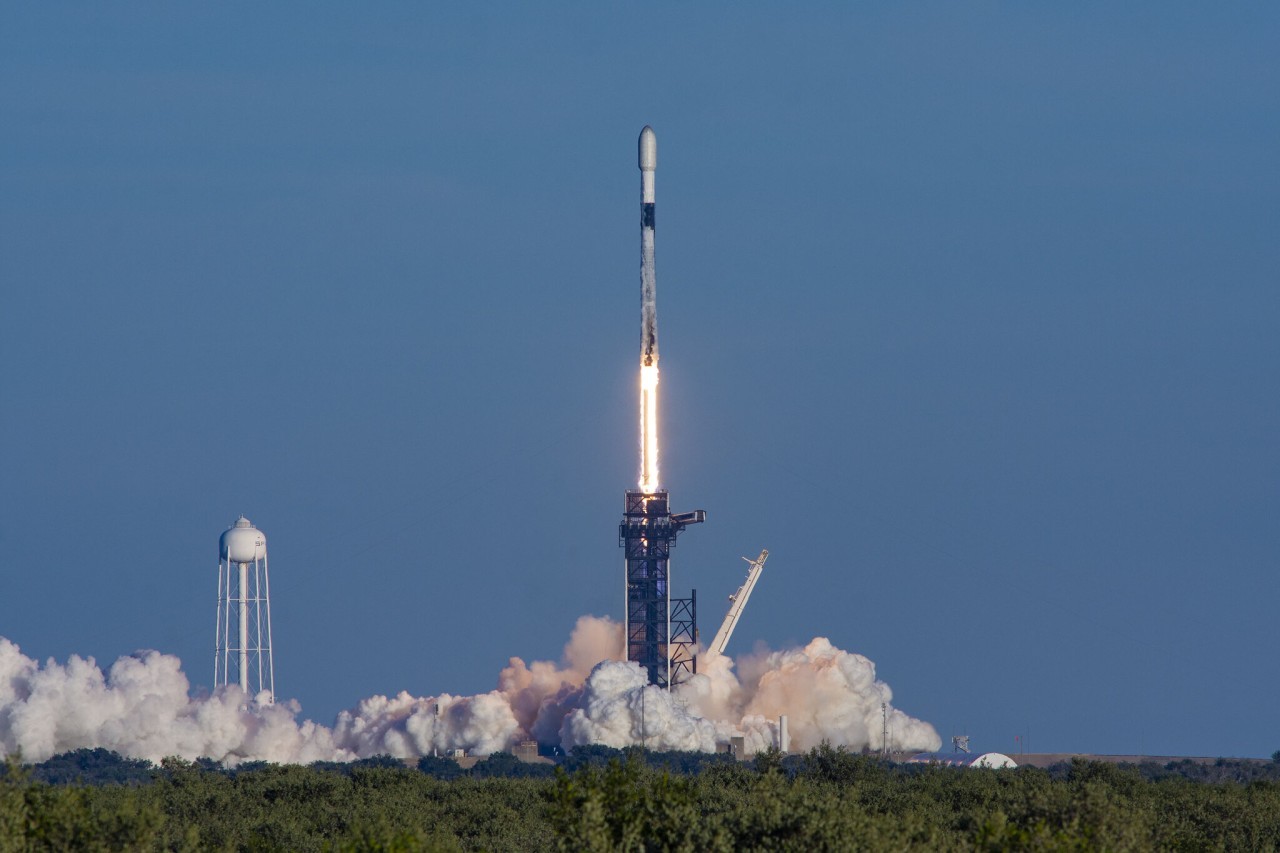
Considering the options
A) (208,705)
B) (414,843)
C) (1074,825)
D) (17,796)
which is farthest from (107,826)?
(208,705)

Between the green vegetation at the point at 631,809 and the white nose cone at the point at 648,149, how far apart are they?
33.7 metres

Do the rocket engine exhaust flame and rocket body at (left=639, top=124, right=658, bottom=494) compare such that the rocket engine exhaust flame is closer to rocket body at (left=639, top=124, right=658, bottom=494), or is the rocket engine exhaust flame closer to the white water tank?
rocket body at (left=639, top=124, right=658, bottom=494)

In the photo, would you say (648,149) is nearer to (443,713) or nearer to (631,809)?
(443,713)

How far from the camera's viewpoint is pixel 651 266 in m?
133

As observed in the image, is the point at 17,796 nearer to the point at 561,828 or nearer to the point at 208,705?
the point at 561,828

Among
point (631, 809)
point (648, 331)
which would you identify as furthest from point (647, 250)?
point (631, 809)

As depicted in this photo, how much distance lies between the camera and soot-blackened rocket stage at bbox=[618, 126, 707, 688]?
129625mm

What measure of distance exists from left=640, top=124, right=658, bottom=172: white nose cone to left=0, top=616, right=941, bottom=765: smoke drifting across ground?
2859cm

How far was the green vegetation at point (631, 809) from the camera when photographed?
40.5 meters

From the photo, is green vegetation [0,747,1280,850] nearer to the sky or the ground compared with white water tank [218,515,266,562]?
nearer to the ground

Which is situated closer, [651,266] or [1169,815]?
[1169,815]

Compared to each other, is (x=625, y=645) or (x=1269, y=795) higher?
(x=625, y=645)

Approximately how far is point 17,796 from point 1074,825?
1902cm

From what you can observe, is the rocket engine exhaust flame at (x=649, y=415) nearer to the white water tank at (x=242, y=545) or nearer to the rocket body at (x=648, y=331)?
the rocket body at (x=648, y=331)
